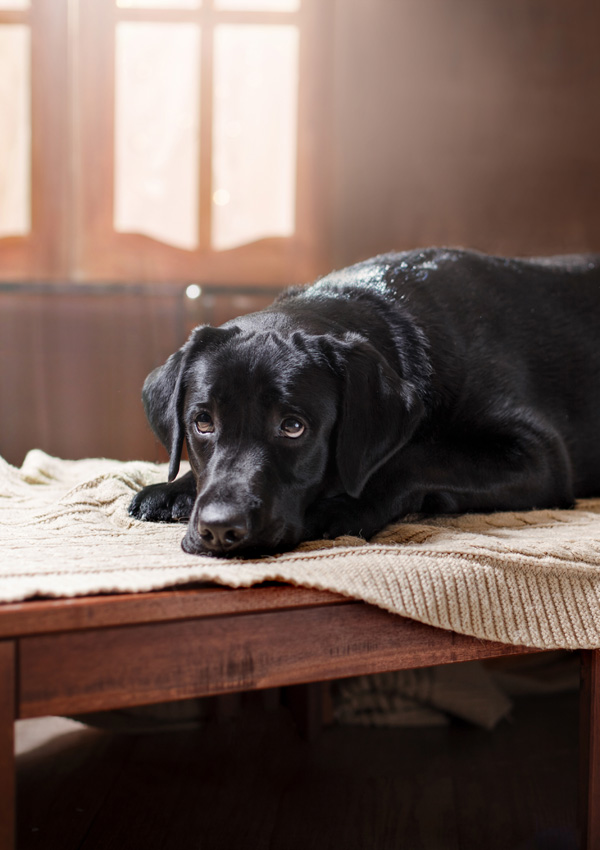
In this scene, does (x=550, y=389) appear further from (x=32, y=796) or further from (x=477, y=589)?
(x=32, y=796)

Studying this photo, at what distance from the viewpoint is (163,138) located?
294 cm

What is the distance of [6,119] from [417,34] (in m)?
1.68

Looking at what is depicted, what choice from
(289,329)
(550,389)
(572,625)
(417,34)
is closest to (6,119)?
(417,34)

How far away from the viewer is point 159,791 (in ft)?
4.88

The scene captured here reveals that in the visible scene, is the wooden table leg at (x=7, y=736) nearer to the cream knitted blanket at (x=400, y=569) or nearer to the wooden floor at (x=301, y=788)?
the cream knitted blanket at (x=400, y=569)

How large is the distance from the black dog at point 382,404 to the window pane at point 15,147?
5.30 feet

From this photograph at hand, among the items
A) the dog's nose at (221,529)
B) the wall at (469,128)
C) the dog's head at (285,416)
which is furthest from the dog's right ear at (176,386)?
the wall at (469,128)

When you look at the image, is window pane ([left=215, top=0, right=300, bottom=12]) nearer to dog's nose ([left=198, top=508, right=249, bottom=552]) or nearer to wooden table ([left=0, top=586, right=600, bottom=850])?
dog's nose ([left=198, top=508, right=249, bottom=552])

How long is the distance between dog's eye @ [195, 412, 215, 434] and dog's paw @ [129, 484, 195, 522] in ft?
0.58

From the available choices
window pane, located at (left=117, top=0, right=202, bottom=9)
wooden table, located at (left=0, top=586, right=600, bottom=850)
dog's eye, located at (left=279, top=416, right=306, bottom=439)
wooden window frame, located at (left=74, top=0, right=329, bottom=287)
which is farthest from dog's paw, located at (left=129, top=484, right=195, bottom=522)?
window pane, located at (left=117, top=0, right=202, bottom=9)

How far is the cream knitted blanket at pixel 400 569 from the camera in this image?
100cm

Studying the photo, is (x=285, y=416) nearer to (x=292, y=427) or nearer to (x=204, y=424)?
(x=292, y=427)

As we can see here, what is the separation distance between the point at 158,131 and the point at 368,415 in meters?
2.09

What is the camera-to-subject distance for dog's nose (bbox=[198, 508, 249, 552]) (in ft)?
3.58
